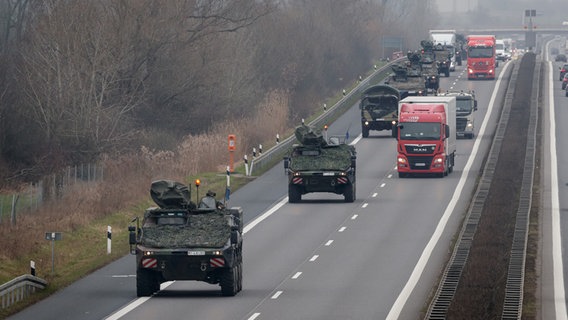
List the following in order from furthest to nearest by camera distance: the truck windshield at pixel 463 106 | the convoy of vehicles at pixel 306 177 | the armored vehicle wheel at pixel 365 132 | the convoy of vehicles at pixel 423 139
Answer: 1. the armored vehicle wheel at pixel 365 132
2. the truck windshield at pixel 463 106
3. the convoy of vehicles at pixel 423 139
4. the convoy of vehicles at pixel 306 177

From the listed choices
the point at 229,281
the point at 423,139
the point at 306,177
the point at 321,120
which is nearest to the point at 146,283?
the point at 229,281

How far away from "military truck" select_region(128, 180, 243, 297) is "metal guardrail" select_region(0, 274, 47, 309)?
2.69 meters

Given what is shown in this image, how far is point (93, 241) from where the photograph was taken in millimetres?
44094

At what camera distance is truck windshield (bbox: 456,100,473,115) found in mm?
A: 74081

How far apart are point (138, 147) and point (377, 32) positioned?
255 ft

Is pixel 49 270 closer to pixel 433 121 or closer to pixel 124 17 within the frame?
pixel 433 121

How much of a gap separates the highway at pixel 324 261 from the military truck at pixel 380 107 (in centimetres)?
887

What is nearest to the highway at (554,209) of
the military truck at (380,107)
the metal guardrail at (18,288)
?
the military truck at (380,107)

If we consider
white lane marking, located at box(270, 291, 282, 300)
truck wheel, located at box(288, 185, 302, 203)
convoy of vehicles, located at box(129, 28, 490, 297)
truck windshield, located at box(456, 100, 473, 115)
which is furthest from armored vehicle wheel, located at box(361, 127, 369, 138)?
white lane marking, located at box(270, 291, 282, 300)

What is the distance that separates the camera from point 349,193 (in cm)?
5103

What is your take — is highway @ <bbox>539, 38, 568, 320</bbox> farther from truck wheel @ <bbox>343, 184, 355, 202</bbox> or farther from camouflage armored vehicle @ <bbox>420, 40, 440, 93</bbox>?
camouflage armored vehicle @ <bbox>420, 40, 440, 93</bbox>

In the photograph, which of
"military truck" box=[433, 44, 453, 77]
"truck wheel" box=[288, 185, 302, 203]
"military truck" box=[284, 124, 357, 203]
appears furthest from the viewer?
"military truck" box=[433, 44, 453, 77]

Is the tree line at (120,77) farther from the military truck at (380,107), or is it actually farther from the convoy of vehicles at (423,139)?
the convoy of vehicles at (423,139)

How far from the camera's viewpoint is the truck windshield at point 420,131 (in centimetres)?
5838
